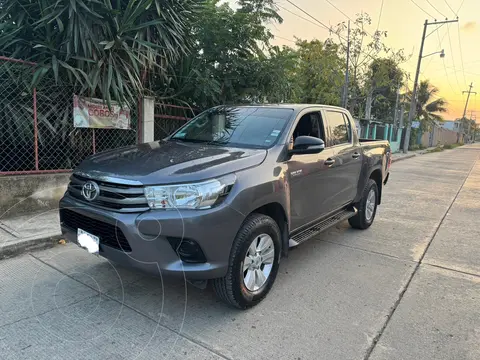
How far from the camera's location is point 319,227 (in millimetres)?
4266

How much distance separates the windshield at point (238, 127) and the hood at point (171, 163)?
26 centimetres

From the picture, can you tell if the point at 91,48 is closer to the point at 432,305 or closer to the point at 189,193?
the point at 189,193

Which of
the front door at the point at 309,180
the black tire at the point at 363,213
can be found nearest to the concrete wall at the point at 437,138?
the black tire at the point at 363,213

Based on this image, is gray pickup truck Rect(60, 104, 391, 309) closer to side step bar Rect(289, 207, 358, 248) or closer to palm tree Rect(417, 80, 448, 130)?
side step bar Rect(289, 207, 358, 248)

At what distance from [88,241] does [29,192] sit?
3098 mm

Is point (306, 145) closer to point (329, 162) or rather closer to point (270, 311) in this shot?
point (329, 162)

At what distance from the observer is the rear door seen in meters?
4.54

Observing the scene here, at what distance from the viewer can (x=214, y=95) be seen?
7.58 metres

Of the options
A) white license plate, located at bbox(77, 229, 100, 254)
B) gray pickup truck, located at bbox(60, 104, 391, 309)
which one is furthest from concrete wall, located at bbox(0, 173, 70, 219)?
white license plate, located at bbox(77, 229, 100, 254)

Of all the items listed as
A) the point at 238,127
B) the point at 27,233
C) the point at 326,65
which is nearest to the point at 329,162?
the point at 238,127

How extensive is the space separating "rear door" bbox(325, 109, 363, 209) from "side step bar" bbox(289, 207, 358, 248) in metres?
0.15

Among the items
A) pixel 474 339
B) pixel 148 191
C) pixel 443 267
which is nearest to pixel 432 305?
pixel 474 339

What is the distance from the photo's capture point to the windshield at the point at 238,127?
3736 millimetres

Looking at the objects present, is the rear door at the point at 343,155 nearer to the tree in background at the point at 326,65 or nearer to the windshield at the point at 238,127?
the windshield at the point at 238,127
